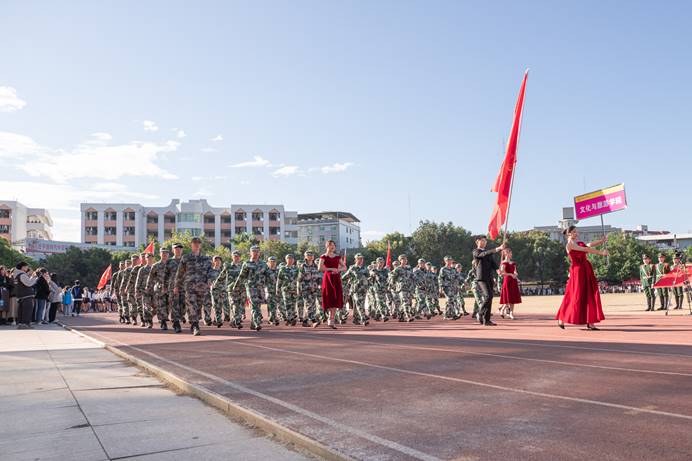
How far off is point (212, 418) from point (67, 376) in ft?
11.3

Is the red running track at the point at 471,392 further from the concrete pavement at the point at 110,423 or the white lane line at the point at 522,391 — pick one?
the concrete pavement at the point at 110,423

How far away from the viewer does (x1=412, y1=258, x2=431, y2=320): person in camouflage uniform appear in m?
19.4

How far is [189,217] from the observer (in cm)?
11788

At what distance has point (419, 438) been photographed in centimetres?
397

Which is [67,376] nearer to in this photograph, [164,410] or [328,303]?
[164,410]

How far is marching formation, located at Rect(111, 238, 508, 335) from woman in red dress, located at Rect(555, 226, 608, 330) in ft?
9.10

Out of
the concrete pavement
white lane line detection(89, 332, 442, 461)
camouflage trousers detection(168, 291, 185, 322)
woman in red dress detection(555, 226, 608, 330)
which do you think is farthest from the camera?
camouflage trousers detection(168, 291, 185, 322)

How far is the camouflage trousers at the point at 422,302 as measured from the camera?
1944 cm

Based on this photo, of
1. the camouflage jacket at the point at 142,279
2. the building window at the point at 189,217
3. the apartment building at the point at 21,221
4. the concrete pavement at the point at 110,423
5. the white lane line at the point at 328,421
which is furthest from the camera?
the building window at the point at 189,217

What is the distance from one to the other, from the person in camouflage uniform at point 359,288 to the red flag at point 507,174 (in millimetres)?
4298

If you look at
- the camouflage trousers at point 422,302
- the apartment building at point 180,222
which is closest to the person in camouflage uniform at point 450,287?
the camouflage trousers at point 422,302

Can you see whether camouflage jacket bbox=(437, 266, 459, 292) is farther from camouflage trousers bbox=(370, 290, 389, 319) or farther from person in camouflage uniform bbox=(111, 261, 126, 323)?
person in camouflage uniform bbox=(111, 261, 126, 323)

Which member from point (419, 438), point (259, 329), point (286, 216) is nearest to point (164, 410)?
point (419, 438)

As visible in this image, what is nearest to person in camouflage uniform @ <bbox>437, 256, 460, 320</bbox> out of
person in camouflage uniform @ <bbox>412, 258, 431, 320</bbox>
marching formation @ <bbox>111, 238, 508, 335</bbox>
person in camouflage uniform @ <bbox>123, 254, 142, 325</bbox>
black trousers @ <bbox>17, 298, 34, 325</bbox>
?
marching formation @ <bbox>111, 238, 508, 335</bbox>
